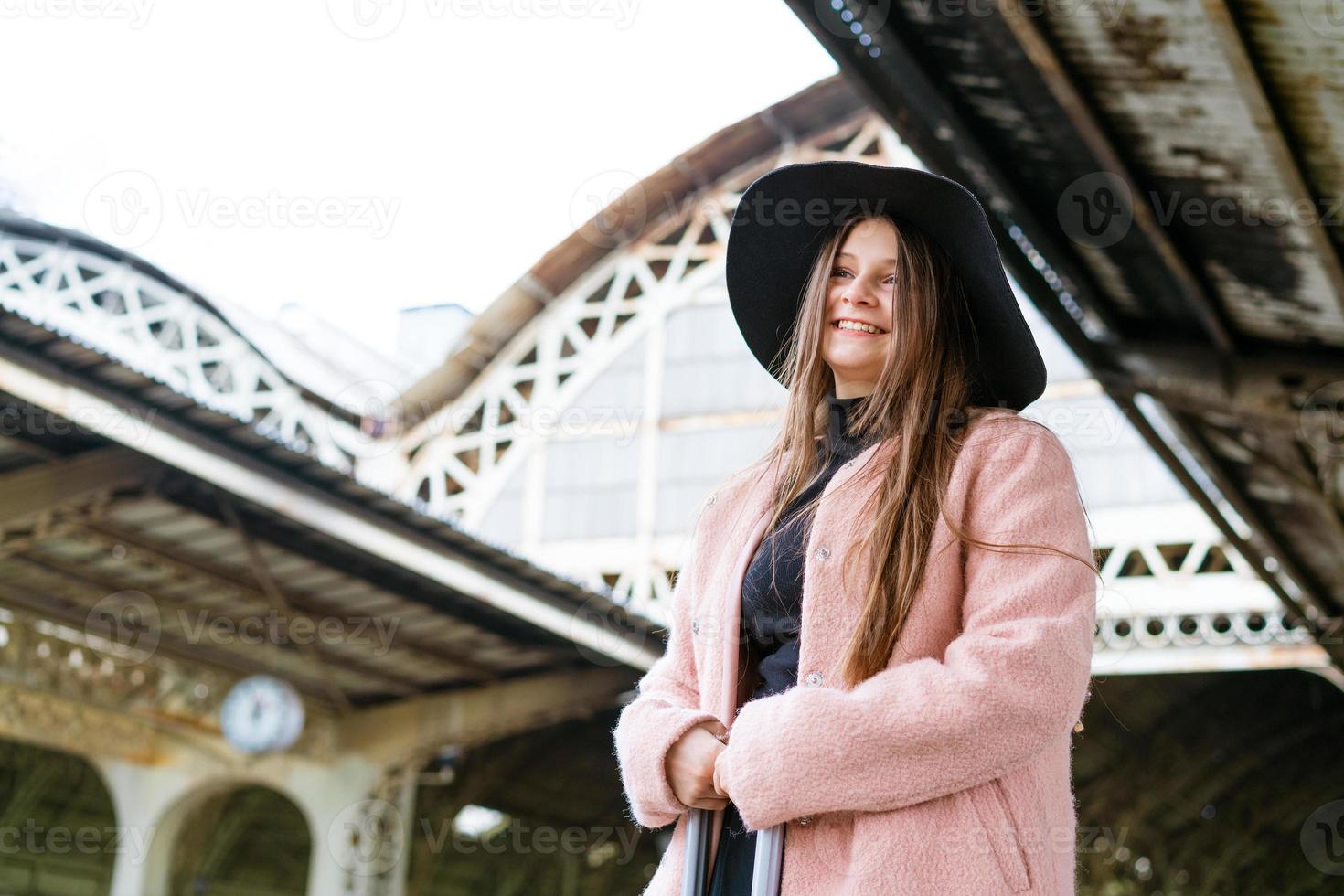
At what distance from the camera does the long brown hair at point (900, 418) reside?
183 centimetres

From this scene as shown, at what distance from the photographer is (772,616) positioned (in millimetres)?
1968

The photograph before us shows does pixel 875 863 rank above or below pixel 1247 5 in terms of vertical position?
below

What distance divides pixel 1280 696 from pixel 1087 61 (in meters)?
21.6

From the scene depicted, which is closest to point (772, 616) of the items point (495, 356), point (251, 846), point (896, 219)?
point (896, 219)

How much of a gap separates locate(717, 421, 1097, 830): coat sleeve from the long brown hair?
5cm

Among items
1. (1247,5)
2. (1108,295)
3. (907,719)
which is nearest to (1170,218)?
(1108,295)

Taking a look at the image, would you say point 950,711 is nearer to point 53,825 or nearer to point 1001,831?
point 1001,831

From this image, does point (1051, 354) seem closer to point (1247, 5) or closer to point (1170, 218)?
point (1170, 218)

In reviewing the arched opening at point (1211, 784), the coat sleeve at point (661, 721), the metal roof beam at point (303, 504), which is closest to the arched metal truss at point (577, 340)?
the metal roof beam at point (303, 504)

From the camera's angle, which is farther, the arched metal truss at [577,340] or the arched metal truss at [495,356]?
the arched metal truss at [577,340]

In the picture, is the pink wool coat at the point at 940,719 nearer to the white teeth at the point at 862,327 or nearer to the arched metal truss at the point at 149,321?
the white teeth at the point at 862,327

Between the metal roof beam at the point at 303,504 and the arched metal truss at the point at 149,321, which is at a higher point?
the arched metal truss at the point at 149,321

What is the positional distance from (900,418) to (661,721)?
1.72 feet

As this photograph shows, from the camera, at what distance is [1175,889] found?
29031 millimetres
